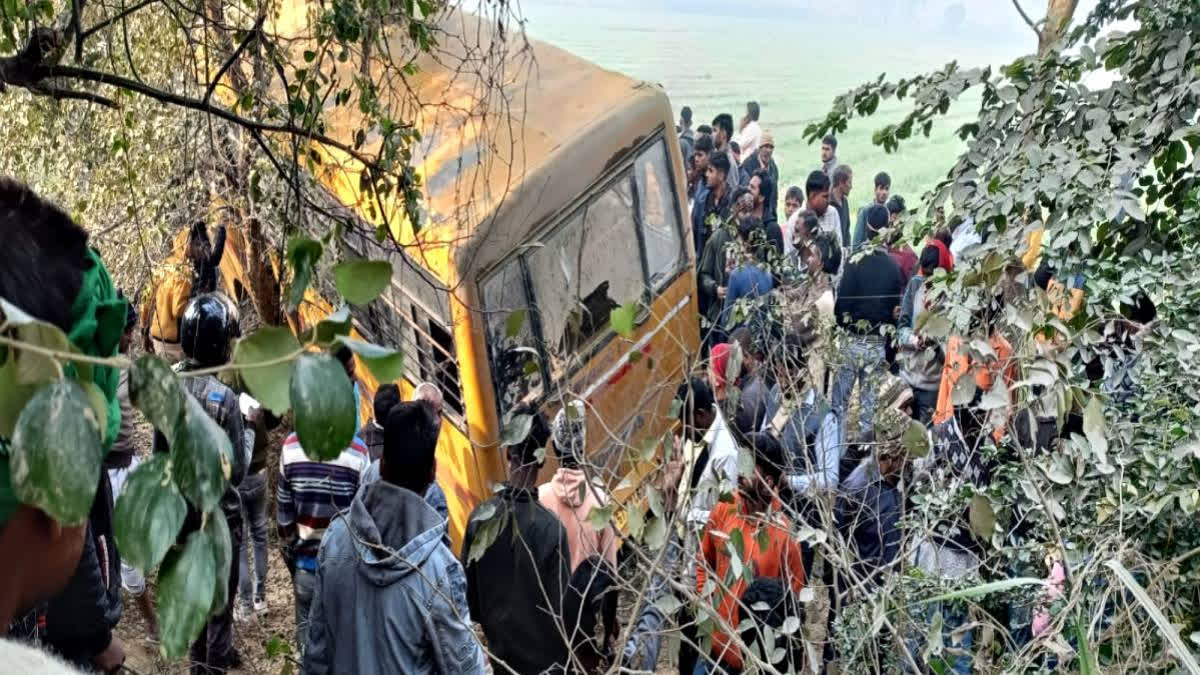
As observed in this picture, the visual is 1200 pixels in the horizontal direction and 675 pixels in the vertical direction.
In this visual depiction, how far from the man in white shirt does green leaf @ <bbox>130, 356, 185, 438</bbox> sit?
1062cm

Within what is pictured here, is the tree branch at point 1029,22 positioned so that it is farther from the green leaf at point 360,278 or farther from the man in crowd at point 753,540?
the green leaf at point 360,278

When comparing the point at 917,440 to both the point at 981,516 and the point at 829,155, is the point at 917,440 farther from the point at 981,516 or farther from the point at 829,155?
the point at 829,155

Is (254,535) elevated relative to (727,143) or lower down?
lower down

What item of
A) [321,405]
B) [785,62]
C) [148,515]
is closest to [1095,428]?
[321,405]

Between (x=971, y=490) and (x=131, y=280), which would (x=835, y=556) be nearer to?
(x=971, y=490)

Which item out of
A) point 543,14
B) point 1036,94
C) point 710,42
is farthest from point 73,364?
point 710,42

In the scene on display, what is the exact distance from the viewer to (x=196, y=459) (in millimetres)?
946

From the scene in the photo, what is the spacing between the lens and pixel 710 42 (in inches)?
756

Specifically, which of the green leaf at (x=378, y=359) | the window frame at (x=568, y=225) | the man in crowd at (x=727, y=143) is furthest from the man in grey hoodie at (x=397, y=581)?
the man in crowd at (x=727, y=143)

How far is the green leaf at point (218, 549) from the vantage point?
97 cm

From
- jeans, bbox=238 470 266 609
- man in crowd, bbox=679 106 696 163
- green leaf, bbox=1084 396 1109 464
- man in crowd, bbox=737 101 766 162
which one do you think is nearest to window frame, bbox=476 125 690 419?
jeans, bbox=238 470 266 609

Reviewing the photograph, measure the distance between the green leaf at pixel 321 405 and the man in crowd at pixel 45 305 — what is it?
349mm

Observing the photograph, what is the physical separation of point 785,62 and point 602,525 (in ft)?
54.6

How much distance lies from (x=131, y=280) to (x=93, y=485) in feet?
16.8
